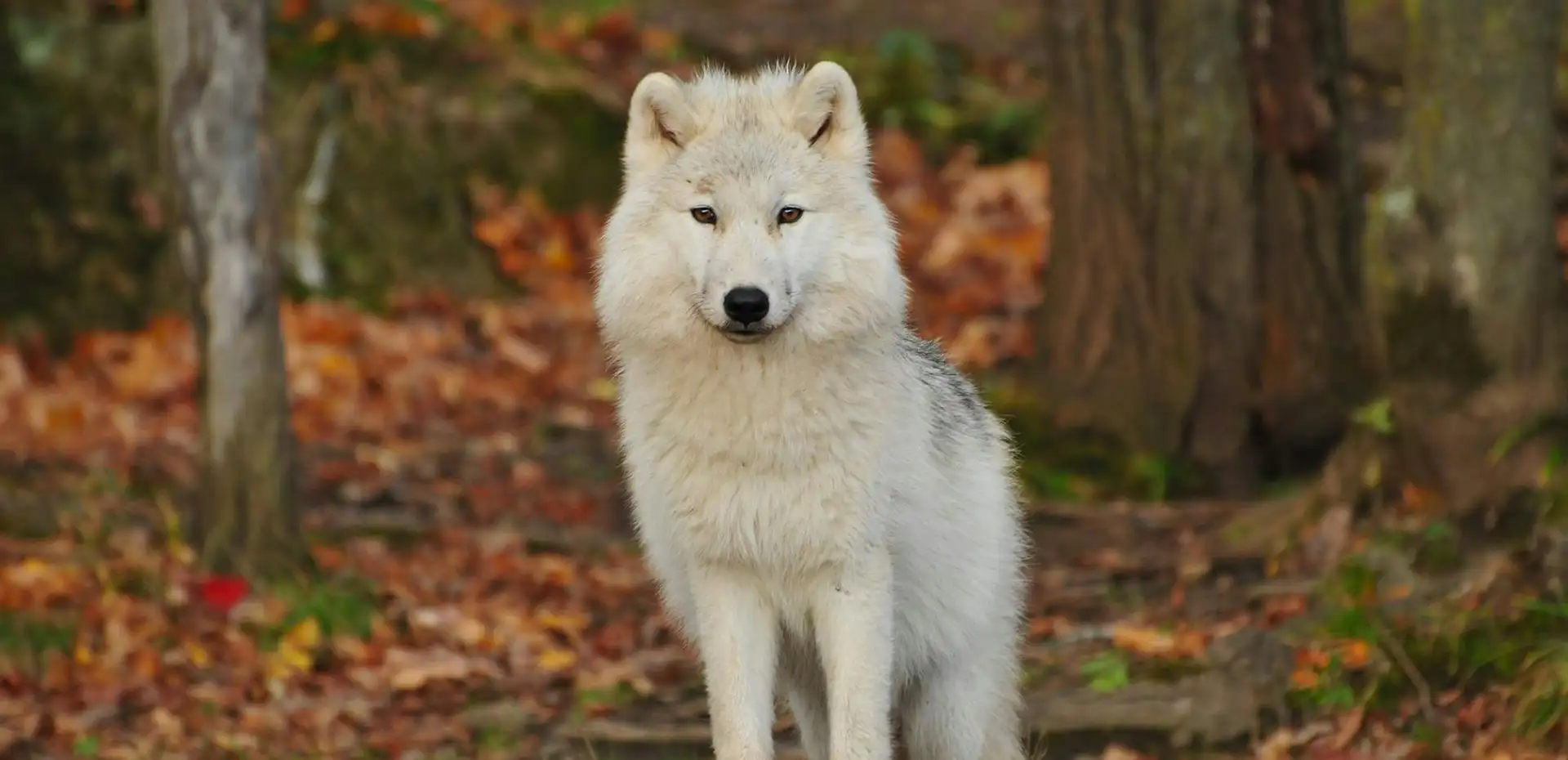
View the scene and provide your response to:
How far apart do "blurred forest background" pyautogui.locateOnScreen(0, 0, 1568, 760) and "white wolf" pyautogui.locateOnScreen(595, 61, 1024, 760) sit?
4.83 ft

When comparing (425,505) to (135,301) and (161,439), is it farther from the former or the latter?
(135,301)

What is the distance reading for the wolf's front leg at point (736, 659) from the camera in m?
5.39

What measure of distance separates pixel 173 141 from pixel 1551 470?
5.56 m

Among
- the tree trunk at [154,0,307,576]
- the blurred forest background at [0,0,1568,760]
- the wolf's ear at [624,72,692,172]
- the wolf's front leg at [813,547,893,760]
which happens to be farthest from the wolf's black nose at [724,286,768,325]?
the tree trunk at [154,0,307,576]

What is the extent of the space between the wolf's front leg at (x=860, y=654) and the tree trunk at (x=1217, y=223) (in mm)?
4428

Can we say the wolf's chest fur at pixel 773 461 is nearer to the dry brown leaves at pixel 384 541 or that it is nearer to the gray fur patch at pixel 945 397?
the gray fur patch at pixel 945 397

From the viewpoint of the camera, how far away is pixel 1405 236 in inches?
280

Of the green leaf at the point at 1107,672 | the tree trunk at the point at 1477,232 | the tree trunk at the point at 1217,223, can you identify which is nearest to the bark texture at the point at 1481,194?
the tree trunk at the point at 1477,232

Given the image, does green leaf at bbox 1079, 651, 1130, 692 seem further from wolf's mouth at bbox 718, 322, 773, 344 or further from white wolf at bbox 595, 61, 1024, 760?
wolf's mouth at bbox 718, 322, 773, 344

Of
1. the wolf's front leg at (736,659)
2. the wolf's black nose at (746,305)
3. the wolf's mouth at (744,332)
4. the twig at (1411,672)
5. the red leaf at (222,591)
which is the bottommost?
the red leaf at (222,591)

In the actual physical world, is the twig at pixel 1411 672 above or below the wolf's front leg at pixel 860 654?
below

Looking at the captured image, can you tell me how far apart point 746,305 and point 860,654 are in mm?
1032

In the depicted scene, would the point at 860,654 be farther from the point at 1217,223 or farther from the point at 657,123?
the point at 1217,223

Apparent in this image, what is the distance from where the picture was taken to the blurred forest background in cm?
694
